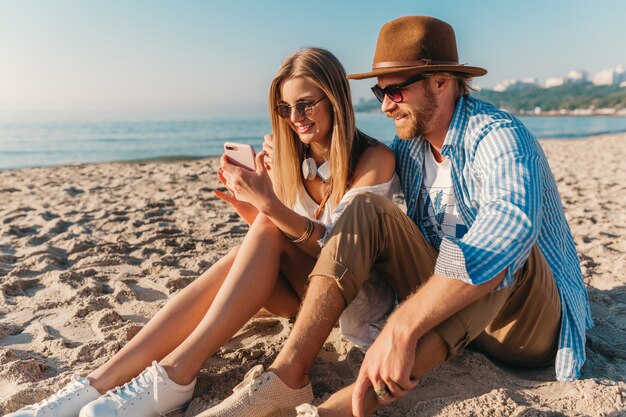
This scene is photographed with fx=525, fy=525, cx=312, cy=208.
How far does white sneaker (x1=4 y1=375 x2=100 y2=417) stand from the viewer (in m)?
2.04

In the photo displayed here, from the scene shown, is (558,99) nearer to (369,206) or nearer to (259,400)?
(369,206)

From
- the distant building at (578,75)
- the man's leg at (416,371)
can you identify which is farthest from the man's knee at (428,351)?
the distant building at (578,75)

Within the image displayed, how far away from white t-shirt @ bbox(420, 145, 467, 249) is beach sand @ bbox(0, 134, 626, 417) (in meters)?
0.60

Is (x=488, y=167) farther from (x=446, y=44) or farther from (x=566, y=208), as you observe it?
(x=566, y=208)

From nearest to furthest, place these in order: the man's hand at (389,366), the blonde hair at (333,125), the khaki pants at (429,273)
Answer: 1. the man's hand at (389,366)
2. the khaki pants at (429,273)
3. the blonde hair at (333,125)

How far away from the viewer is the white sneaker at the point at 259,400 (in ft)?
6.27

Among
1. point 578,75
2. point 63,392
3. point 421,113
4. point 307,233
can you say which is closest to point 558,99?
point 578,75

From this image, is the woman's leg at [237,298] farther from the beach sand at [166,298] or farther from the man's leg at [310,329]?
the man's leg at [310,329]

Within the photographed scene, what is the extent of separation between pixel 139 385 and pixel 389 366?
3.40 ft

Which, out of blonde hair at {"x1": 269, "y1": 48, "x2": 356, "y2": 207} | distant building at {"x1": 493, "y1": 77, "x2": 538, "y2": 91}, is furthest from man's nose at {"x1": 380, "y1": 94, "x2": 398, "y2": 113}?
distant building at {"x1": 493, "y1": 77, "x2": 538, "y2": 91}

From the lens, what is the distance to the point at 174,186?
25.5ft

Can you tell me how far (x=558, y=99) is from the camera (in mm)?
75750

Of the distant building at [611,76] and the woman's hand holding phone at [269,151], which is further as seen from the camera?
the distant building at [611,76]

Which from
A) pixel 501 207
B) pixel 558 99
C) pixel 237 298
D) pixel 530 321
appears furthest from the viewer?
pixel 558 99
